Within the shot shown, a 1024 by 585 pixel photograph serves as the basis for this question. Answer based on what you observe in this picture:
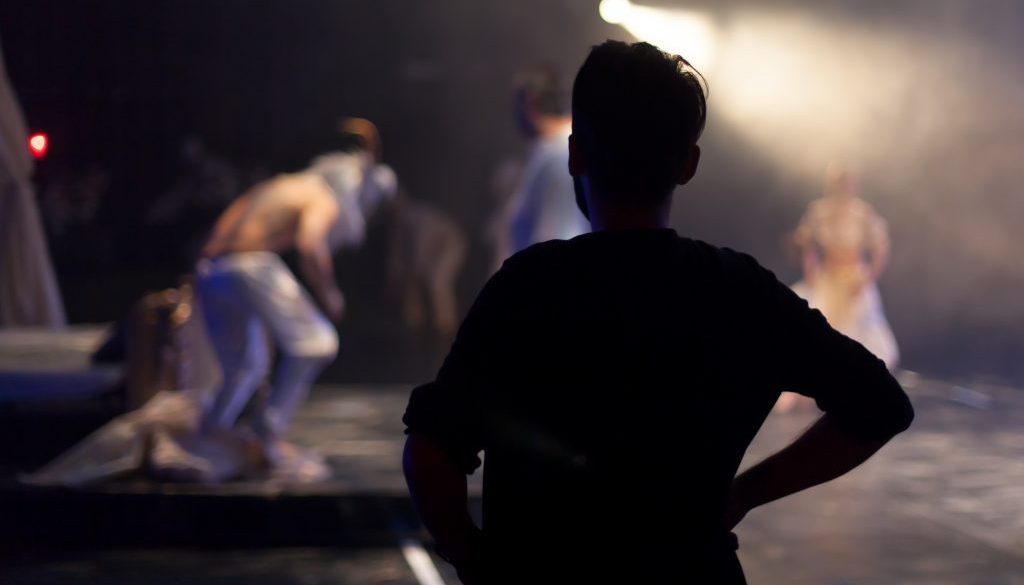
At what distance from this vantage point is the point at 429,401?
1611 mm

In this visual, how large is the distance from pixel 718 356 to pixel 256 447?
5.22 meters

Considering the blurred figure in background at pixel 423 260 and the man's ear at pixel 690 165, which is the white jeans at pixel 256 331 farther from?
the blurred figure in background at pixel 423 260

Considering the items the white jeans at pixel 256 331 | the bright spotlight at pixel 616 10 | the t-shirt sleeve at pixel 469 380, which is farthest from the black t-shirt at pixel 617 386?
the bright spotlight at pixel 616 10

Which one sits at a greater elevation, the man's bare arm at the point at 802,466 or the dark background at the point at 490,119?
the dark background at the point at 490,119

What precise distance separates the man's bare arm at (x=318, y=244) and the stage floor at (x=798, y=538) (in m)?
0.91

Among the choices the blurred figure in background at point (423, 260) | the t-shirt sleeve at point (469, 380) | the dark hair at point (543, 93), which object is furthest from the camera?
the blurred figure in background at point (423, 260)

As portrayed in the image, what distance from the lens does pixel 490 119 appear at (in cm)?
1568

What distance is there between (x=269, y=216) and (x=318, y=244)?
0.33 metres

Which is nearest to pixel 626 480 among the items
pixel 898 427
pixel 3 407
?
pixel 898 427

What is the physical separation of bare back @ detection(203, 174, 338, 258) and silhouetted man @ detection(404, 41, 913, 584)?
17.1ft

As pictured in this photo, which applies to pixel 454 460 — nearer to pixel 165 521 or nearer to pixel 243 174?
pixel 165 521

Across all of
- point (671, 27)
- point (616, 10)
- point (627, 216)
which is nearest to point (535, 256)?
point (627, 216)

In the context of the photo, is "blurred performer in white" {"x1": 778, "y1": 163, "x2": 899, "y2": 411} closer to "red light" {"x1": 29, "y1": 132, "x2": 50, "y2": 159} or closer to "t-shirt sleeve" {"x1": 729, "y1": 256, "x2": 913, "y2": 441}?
"red light" {"x1": 29, "y1": 132, "x2": 50, "y2": 159}

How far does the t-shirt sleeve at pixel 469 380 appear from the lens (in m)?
1.59
